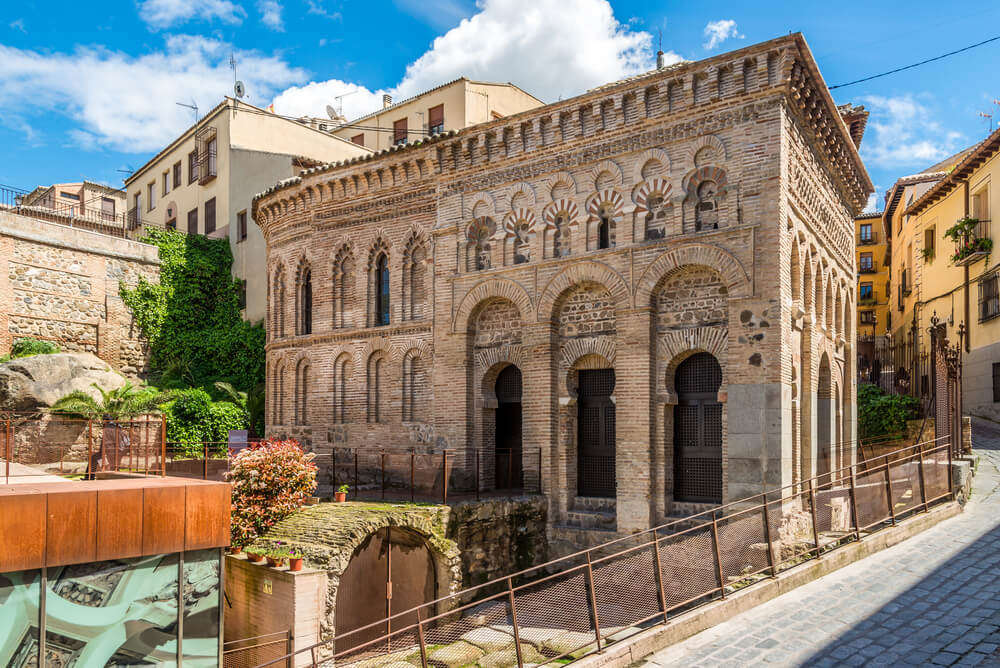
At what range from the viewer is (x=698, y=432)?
14938mm

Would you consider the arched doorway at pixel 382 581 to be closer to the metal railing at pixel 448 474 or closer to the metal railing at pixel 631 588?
the metal railing at pixel 631 588

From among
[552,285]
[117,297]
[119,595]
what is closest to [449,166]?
[552,285]

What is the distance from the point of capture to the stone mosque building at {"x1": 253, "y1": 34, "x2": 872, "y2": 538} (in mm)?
14078

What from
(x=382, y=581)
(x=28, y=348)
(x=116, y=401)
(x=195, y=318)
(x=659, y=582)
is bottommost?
(x=382, y=581)

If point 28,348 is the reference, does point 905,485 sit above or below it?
below

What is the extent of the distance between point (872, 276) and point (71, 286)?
50346 mm

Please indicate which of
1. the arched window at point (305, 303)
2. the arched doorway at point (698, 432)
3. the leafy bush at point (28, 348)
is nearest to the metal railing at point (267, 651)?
the arched doorway at point (698, 432)

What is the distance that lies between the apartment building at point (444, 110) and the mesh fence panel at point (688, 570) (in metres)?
21.8

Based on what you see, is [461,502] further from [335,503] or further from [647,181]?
[647,181]

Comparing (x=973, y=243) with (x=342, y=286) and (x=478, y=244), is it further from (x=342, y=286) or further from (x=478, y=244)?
(x=342, y=286)

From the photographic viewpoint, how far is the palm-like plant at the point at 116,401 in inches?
882

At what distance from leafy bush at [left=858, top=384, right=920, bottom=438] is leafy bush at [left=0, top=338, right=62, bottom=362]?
26.7m

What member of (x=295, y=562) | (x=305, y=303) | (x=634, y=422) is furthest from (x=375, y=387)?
(x=295, y=562)

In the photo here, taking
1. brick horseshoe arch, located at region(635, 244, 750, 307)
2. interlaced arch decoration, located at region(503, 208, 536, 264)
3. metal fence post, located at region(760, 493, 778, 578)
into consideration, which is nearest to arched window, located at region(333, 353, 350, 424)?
interlaced arch decoration, located at region(503, 208, 536, 264)
